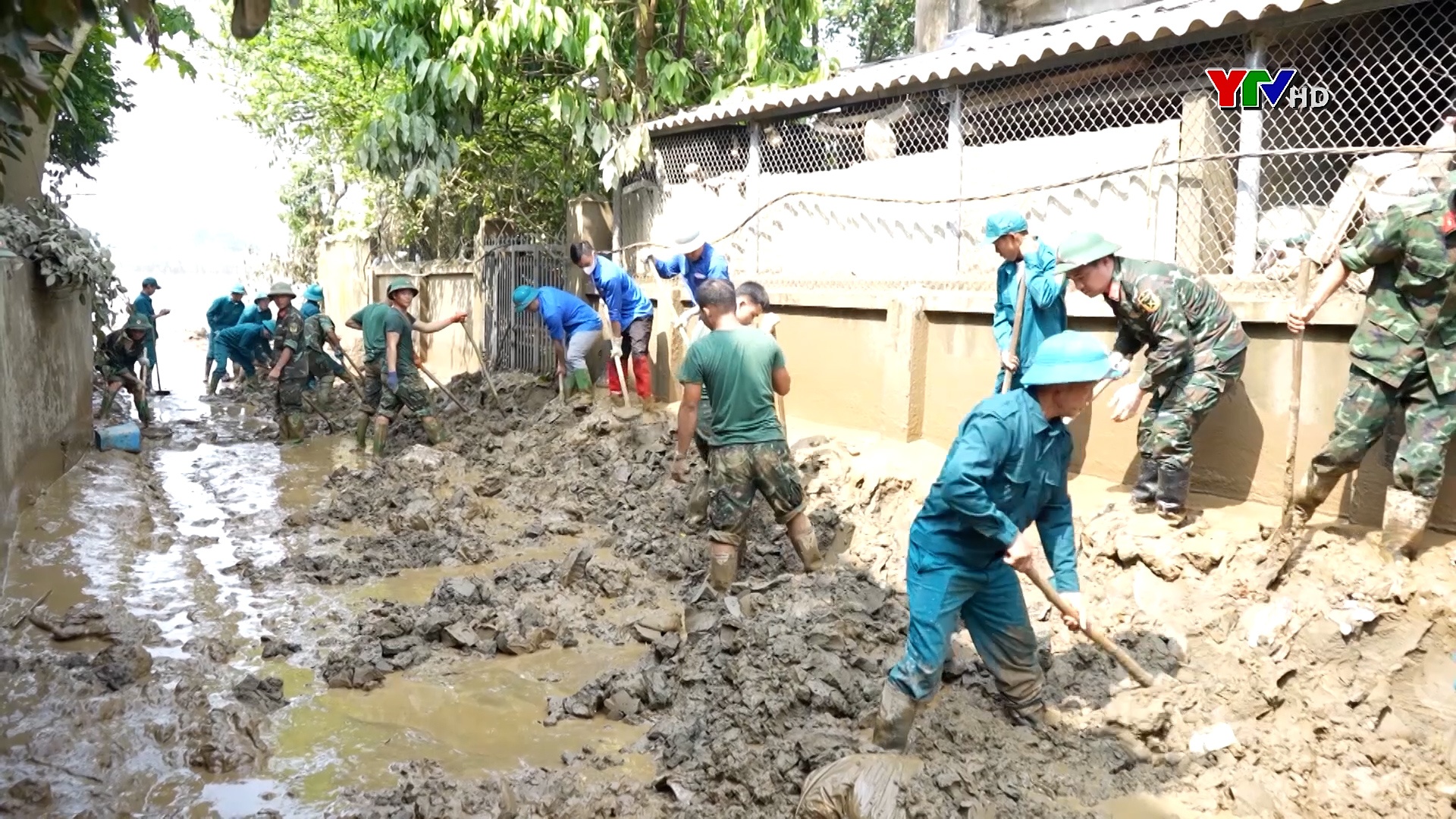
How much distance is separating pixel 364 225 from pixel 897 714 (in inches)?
717

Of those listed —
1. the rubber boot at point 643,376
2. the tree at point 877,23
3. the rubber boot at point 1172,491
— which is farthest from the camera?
the tree at point 877,23

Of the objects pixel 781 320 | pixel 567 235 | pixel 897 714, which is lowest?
pixel 897 714

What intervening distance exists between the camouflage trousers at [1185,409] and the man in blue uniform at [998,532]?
1.89 meters

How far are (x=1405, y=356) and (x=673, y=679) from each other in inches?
139

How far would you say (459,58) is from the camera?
32.6ft

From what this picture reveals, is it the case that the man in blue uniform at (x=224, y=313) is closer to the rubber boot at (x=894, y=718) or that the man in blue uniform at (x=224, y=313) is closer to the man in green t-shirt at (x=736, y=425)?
the man in green t-shirt at (x=736, y=425)

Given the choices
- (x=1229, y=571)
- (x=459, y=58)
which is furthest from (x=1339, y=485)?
(x=459, y=58)

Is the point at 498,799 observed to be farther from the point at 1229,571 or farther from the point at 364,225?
the point at 364,225

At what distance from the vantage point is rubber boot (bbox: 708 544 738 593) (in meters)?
5.91

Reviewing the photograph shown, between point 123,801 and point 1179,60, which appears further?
point 1179,60

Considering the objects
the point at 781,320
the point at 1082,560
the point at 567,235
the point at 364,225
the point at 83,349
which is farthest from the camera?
the point at 364,225

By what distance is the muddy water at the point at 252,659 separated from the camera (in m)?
4.06

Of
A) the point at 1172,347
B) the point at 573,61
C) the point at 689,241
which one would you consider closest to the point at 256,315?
the point at 573,61

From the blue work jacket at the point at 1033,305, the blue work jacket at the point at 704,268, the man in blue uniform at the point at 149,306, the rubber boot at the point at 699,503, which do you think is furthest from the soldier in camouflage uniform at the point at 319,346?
the blue work jacket at the point at 1033,305
